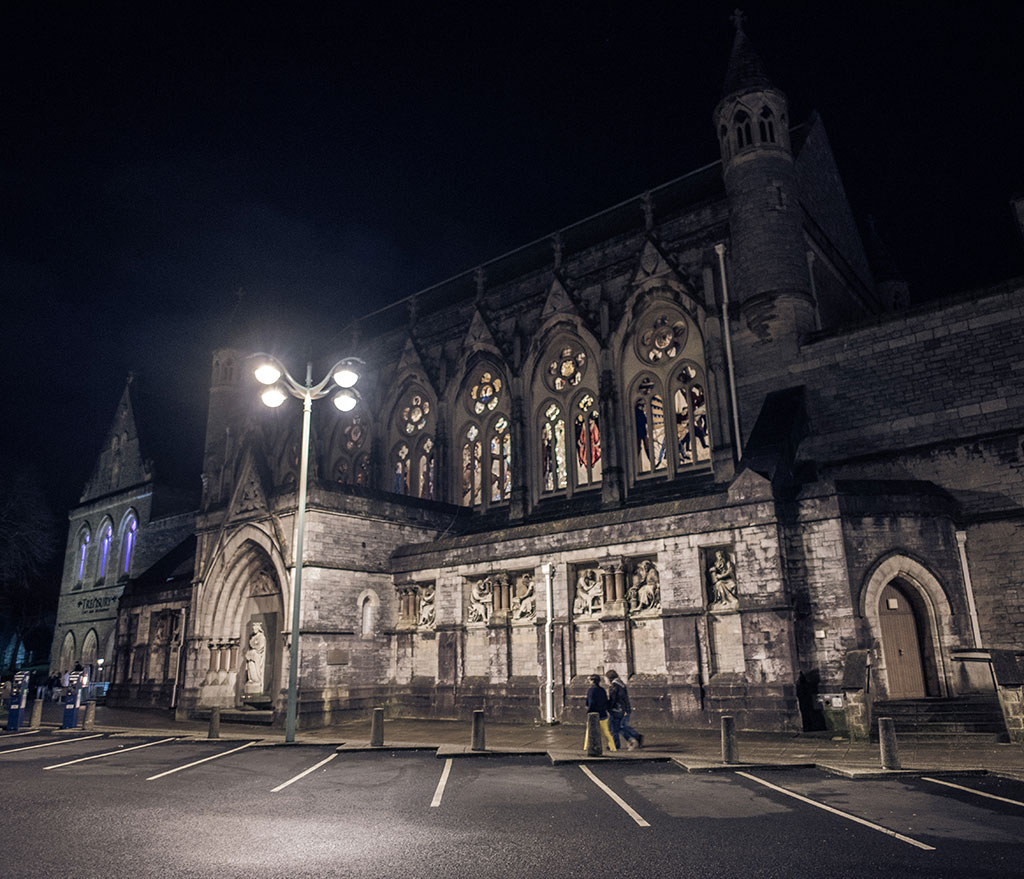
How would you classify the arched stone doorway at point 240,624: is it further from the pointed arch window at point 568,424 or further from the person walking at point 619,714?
the person walking at point 619,714

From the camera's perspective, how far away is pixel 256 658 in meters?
23.8

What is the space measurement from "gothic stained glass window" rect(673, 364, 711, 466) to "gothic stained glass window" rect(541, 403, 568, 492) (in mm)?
4292

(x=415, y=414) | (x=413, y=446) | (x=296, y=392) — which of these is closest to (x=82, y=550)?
(x=413, y=446)

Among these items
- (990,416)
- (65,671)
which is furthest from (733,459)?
(65,671)

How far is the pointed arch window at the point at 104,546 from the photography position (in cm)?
4241

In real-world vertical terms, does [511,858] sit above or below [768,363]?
below

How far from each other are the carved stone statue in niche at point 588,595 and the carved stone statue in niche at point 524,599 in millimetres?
1278

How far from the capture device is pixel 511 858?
261 inches

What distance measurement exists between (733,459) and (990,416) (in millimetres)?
6265

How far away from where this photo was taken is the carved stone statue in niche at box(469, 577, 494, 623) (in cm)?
2097

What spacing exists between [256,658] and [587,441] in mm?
12776

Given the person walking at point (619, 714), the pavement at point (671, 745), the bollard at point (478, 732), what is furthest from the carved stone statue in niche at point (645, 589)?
the bollard at point (478, 732)

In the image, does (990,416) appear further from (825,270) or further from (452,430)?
(452,430)

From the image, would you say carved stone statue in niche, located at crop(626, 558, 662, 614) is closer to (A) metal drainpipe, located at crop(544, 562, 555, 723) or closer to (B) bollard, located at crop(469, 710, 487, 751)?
(A) metal drainpipe, located at crop(544, 562, 555, 723)
